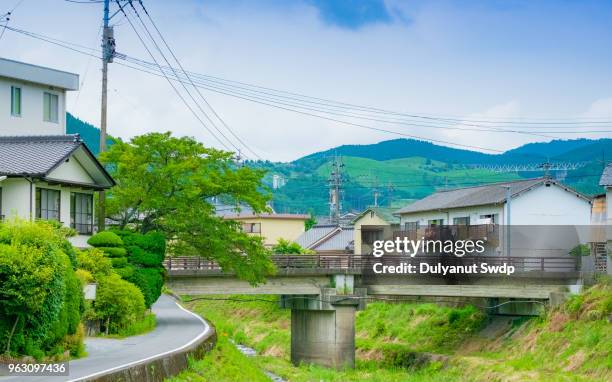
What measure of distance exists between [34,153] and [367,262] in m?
19.8

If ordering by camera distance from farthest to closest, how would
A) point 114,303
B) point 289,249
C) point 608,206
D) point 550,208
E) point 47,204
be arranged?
point 289,249
point 550,208
point 608,206
point 47,204
point 114,303

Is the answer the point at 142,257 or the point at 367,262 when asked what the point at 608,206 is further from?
the point at 142,257

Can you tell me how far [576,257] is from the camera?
5047 cm

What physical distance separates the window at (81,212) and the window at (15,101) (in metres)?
6.61

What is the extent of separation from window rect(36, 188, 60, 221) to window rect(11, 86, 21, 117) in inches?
329

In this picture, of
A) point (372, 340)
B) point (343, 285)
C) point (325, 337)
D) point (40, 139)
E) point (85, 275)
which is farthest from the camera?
point (372, 340)

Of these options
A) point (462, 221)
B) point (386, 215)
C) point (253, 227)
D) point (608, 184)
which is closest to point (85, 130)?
point (253, 227)

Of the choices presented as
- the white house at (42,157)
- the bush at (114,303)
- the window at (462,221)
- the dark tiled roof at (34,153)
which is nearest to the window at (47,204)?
the white house at (42,157)

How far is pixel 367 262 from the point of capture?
51.1 metres

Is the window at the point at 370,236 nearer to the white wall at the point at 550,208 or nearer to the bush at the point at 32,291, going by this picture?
the white wall at the point at 550,208

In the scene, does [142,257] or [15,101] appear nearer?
[142,257]

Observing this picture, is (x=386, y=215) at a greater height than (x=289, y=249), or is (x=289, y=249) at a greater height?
(x=386, y=215)

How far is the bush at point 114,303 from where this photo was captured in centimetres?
3272

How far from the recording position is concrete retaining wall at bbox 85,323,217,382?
20250 millimetres
